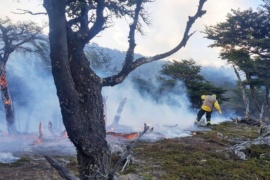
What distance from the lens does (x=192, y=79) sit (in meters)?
29.9

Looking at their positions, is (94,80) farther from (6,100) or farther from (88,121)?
(6,100)

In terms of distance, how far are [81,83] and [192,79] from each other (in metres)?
26.6

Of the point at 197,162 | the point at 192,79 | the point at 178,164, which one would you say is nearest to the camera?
the point at 178,164

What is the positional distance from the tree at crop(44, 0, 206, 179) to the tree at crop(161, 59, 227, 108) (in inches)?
967

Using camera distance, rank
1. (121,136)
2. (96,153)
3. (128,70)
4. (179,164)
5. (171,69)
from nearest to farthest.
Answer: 1. (96,153)
2. (128,70)
3. (179,164)
4. (121,136)
5. (171,69)

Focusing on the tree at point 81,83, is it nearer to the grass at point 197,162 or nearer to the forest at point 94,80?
the forest at point 94,80

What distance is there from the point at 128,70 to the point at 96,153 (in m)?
1.24

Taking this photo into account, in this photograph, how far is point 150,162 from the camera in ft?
25.7

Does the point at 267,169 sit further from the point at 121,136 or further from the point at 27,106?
the point at 27,106

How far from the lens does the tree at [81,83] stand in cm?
359

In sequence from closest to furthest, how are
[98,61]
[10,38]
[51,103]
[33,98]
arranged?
[10,38]
[51,103]
[33,98]
[98,61]

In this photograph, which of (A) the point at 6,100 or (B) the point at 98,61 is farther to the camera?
(B) the point at 98,61

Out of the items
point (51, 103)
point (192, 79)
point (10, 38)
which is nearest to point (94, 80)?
point (10, 38)

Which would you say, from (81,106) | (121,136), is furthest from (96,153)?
(121,136)
